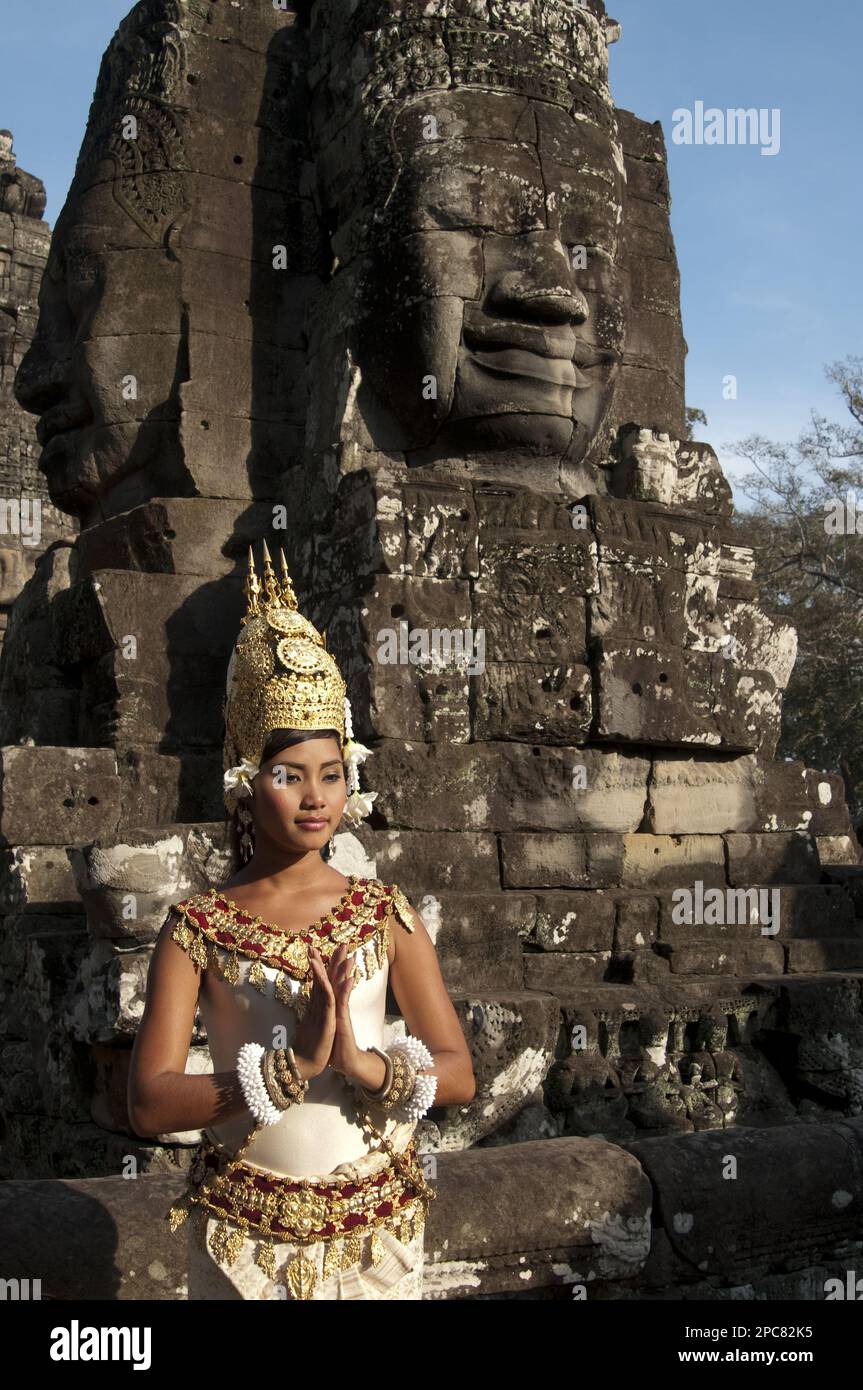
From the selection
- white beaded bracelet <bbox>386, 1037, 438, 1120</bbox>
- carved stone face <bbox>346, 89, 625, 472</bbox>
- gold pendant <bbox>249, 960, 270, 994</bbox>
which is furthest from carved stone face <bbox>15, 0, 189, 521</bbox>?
white beaded bracelet <bbox>386, 1037, 438, 1120</bbox>

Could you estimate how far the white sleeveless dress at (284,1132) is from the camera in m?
2.35

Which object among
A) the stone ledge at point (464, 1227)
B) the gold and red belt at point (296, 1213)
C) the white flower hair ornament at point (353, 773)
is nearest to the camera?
the gold and red belt at point (296, 1213)

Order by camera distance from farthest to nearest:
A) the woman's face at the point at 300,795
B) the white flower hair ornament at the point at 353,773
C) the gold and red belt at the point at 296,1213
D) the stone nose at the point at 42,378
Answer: the stone nose at the point at 42,378 < the white flower hair ornament at the point at 353,773 < the woman's face at the point at 300,795 < the gold and red belt at the point at 296,1213

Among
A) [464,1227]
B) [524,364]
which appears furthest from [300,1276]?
[524,364]

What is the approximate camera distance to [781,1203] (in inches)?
155

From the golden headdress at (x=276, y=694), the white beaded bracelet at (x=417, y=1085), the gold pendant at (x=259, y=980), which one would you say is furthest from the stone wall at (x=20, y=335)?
the white beaded bracelet at (x=417, y=1085)

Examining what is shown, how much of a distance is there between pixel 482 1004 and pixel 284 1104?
2835 mm

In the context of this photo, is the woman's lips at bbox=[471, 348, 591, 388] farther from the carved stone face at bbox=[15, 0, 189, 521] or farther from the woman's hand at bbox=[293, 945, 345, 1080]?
the woman's hand at bbox=[293, 945, 345, 1080]

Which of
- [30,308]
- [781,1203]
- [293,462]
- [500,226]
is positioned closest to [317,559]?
[293,462]

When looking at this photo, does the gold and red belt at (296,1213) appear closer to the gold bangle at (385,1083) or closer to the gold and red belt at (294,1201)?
the gold and red belt at (294,1201)

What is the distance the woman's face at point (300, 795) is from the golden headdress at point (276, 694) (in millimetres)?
43

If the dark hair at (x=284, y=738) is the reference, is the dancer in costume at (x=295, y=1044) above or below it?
below

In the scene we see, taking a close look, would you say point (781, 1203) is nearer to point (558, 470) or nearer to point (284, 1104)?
point (284, 1104)

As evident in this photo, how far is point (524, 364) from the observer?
677cm
